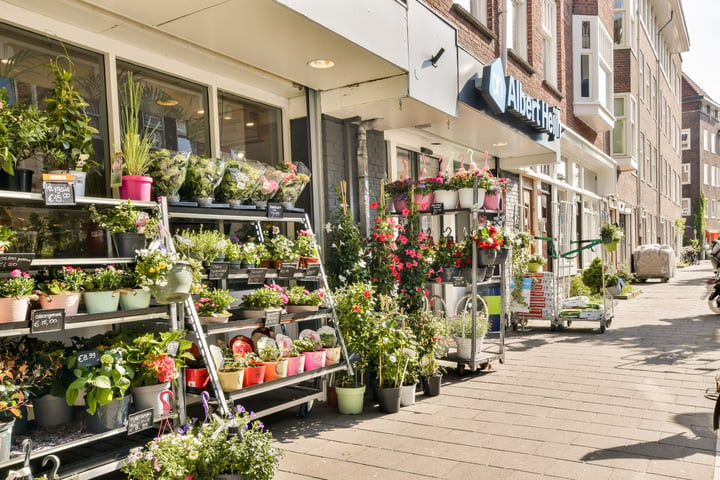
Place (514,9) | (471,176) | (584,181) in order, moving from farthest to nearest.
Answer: (584,181) < (514,9) < (471,176)

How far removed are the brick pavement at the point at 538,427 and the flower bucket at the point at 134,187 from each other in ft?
6.68

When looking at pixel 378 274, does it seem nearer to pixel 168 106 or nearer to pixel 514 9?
pixel 168 106

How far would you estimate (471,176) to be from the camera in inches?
237

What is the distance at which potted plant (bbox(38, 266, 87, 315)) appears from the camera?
3088 mm

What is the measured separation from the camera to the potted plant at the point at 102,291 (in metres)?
3.29

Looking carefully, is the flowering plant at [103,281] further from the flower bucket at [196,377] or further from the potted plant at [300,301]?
the potted plant at [300,301]

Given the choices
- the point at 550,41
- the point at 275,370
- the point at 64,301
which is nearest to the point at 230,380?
the point at 275,370

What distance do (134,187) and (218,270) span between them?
829 mm

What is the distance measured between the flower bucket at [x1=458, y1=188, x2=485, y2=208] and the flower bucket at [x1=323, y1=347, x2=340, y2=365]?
2278mm

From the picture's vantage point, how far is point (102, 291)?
3314mm

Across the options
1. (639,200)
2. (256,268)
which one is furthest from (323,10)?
(639,200)

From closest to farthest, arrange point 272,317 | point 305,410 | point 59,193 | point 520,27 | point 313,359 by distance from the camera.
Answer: point 59,193 < point 272,317 < point 313,359 < point 305,410 < point 520,27

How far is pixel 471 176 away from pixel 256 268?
2788 millimetres

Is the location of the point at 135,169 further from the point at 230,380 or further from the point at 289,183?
the point at 230,380
